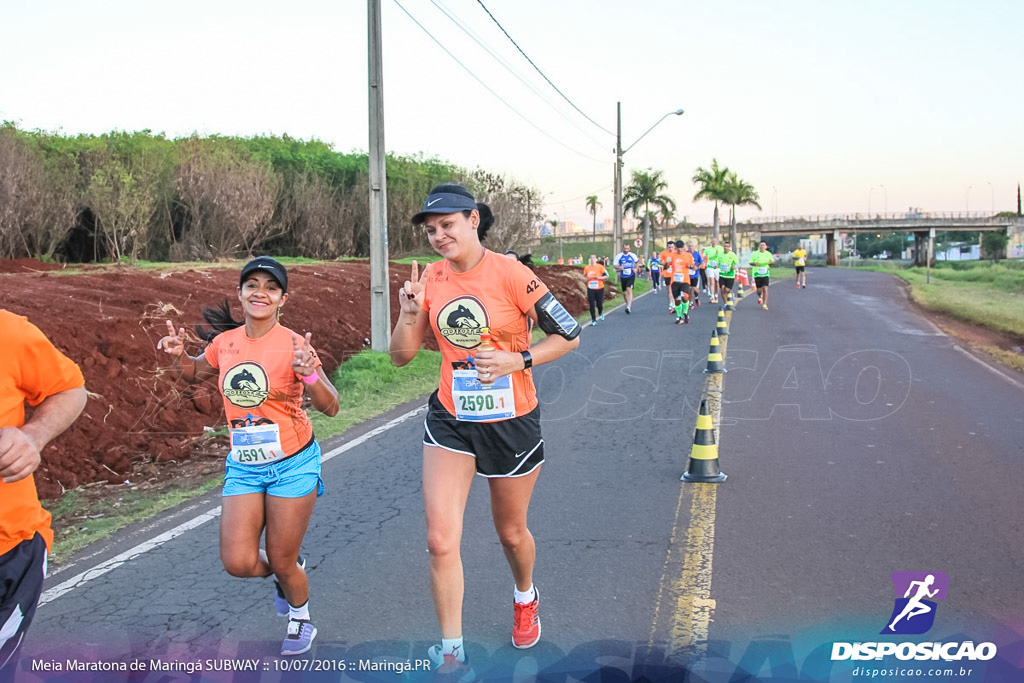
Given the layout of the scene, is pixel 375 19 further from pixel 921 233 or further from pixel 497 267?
pixel 921 233

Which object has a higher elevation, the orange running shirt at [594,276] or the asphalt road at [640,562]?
the orange running shirt at [594,276]

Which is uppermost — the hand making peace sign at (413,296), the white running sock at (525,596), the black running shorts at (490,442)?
the hand making peace sign at (413,296)

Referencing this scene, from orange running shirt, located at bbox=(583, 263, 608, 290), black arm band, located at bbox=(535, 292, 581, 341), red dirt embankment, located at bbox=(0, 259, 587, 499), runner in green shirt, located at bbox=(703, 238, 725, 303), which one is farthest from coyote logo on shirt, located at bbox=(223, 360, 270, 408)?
runner in green shirt, located at bbox=(703, 238, 725, 303)

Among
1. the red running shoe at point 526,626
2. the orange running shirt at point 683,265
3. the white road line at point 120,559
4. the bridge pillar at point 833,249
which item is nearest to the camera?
the red running shoe at point 526,626

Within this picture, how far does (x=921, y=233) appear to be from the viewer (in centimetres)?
11694

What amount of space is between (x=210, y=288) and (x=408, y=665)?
15.9 meters

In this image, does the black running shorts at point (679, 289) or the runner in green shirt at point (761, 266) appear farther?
the runner in green shirt at point (761, 266)

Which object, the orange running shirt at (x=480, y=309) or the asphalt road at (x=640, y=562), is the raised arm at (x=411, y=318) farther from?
the asphalt road at (x=640, y=562)

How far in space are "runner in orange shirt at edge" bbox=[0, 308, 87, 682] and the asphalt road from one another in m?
1.26

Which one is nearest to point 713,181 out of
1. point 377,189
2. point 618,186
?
point 618,186

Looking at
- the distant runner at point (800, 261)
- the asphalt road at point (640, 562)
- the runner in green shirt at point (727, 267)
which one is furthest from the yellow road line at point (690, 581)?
the distant runner at point (800, 261)

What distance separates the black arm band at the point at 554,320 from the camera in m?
4.25

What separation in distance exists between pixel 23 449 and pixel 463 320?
191 cm

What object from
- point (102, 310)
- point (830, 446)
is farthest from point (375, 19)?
point (830, 446)
